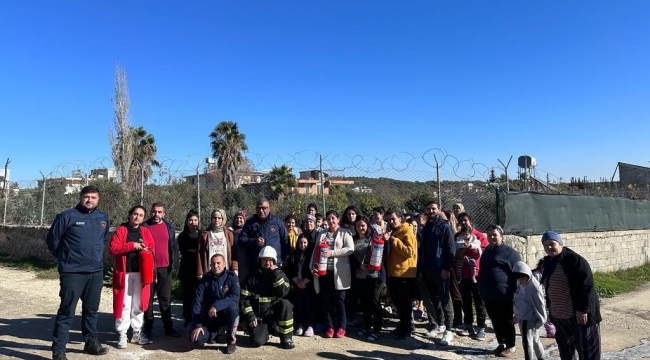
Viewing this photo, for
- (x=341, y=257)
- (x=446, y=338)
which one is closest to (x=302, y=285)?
(x=341, y=257)

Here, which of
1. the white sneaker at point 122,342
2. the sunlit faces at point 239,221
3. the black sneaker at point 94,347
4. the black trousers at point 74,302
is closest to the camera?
the black trousers at point 74,302

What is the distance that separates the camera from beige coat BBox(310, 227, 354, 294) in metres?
5.69

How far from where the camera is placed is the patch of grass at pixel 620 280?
29.3 feet

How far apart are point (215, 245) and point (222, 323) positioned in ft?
3.25

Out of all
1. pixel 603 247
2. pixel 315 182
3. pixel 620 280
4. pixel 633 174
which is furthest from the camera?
pixel 633 174

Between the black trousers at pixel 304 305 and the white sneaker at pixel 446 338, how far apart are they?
1.69 m

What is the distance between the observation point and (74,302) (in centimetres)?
474

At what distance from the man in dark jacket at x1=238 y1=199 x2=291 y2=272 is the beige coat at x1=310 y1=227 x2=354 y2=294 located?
500 millimetres

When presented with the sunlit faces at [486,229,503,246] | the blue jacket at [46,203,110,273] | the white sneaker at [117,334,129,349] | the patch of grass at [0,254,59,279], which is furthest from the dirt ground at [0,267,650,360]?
the patch of grass at [0,254,59,279]

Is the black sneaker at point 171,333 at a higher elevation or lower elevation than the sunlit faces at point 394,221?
lower

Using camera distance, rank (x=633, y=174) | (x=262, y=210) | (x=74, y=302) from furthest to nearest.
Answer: (x=633, y=174)
(x=262, y=210)
(x=74, y=302)

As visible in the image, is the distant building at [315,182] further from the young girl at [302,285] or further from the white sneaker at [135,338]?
the white sneaker at [135,338]

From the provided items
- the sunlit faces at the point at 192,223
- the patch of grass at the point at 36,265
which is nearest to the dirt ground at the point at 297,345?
the sunlit faces at the point at 192,223

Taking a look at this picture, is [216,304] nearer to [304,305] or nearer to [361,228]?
[304,305]
